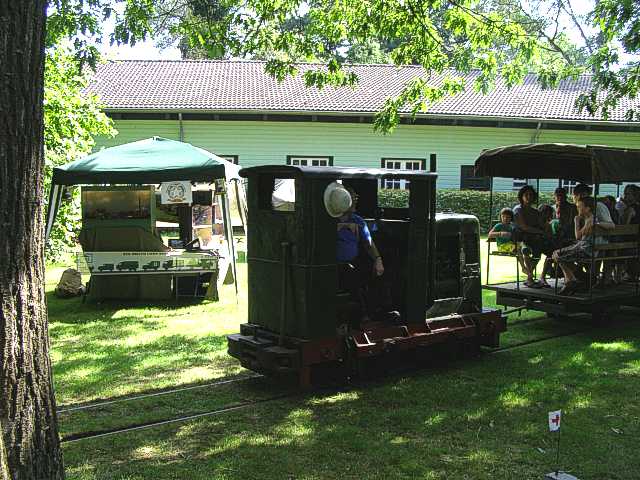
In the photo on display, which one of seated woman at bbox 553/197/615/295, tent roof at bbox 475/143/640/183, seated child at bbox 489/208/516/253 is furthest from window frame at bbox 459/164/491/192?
seated woman at bbox 553/197/615/295

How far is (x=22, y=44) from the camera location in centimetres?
348

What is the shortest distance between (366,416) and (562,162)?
681 centimetres

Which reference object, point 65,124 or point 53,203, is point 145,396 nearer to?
point 53,203

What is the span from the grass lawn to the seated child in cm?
185

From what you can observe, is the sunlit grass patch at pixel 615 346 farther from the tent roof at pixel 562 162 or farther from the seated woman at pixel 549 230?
the tent roof at pixel 562 162

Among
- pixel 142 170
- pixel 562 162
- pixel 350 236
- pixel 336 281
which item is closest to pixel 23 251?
pixel 336 281

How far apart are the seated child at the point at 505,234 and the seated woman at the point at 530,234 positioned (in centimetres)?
11

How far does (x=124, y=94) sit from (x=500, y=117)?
46.6 feet

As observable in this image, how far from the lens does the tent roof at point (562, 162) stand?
8797 mm

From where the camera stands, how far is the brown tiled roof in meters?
25.0

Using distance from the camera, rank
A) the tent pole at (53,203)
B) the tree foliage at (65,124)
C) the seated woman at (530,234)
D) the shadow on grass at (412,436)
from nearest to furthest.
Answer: the shadow on grass at (412,436) → the seated woman at (530,234) → the tent pole at (53,203) → the tree foliage at (65,124)

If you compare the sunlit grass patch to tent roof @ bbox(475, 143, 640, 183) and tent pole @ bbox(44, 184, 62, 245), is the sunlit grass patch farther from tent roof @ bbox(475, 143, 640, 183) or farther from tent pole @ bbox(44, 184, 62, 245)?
tent pole @ bbox(44, 184, 62, 245)

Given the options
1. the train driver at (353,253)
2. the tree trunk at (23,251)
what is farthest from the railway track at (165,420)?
the tree trunk at (23,251)

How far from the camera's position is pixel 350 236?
6875mm
